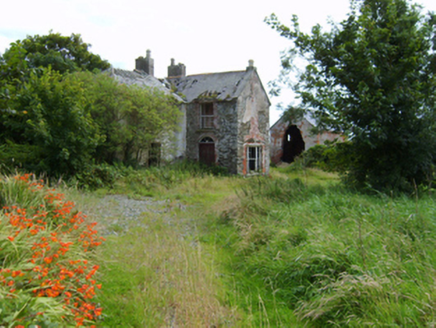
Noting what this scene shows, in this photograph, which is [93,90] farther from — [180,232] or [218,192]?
[180,232]

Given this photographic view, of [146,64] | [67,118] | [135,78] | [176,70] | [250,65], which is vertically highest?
[176,70]

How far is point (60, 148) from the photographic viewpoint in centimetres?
1038

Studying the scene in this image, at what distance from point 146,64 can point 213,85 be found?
444 cm

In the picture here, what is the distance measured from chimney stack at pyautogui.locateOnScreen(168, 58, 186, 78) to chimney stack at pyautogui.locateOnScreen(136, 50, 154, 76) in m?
3.06

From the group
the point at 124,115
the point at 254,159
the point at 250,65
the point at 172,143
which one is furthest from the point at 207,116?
the point at 124,115

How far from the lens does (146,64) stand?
20.8m

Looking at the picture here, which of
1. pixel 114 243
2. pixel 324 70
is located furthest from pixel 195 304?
pixel 324 70

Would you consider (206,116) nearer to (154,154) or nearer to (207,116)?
(207,116)

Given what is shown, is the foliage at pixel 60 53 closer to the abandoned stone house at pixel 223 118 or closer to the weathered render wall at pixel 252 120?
the abandoned stone house at pixel 223 118

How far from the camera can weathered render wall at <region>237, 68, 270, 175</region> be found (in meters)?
19.6

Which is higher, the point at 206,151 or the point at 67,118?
the point at 67,118

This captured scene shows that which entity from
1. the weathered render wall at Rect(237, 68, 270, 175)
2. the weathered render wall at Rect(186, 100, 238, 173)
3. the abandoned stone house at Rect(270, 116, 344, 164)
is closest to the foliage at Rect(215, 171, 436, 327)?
the weathered render wall at Rect(186, 100, 238, 173)

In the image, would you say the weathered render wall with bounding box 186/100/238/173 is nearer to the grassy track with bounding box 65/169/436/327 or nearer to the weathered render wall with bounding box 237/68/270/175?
the weathered render wall with bounding box 237/68/270/175

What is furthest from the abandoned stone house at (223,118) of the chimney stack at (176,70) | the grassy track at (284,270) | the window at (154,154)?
the grassy track at (284,270)
